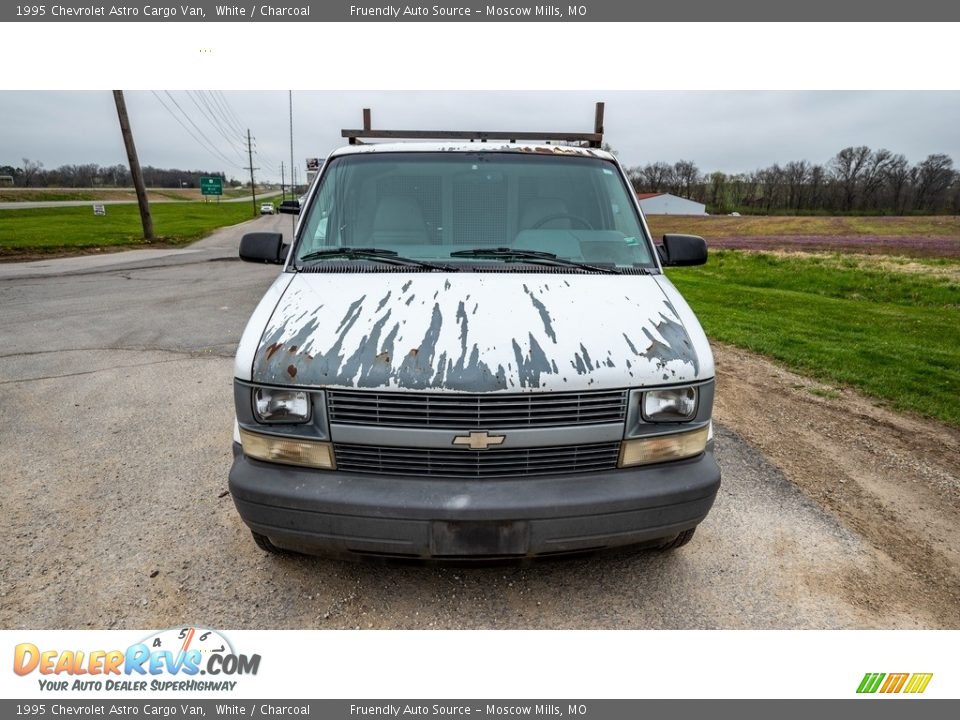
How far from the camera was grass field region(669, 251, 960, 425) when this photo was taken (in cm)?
580

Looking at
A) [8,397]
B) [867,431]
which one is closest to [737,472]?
[867,431]

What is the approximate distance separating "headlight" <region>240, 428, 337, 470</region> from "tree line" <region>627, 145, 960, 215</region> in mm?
70705

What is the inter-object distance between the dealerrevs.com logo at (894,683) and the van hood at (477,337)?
1401 millimetres

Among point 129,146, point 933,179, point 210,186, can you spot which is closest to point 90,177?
point 210,186

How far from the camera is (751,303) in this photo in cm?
1073

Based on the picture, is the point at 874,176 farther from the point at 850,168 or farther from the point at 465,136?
the point at 465,136

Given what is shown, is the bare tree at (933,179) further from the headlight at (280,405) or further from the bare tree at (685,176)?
the headlight at (280,405)

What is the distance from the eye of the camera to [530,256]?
308cm

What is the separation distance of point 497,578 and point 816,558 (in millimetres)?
1702

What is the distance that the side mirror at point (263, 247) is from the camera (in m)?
3.42

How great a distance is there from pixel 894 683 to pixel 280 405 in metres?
2.80

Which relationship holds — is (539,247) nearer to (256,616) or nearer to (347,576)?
(347,576)

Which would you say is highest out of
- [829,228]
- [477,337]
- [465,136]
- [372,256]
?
[465,136]

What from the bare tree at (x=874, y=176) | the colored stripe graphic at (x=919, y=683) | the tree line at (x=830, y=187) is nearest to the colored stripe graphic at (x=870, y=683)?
the colored stripe graphic at (x=919, y=683)
